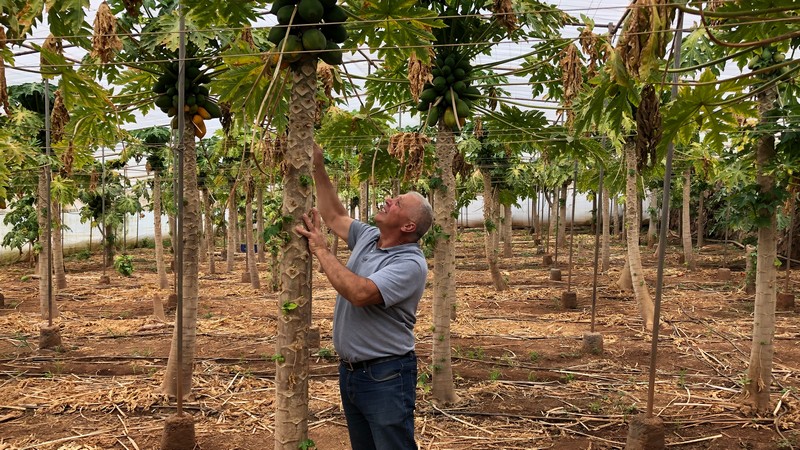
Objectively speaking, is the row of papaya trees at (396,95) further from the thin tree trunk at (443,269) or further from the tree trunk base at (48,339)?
the tree trunk base at (48,339)

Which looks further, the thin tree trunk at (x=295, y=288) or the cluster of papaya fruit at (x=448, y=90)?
the cluster of papaya fruit at (x=448, y=90)

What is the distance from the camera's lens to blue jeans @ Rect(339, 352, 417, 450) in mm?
3238

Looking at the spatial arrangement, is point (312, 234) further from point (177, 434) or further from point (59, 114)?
point (59, 114)

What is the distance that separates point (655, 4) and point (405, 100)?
Answer: 17.2 ft

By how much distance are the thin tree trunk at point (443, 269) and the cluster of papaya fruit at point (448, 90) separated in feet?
0.61

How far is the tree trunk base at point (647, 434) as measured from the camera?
496 centimetres

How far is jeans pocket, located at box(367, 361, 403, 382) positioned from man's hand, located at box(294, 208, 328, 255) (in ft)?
2.22

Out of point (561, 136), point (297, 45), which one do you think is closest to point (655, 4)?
point (297, 45)

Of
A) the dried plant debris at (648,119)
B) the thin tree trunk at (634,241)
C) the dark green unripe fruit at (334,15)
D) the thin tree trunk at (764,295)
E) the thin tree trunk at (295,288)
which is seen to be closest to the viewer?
the thin tree trunk at (295,288)

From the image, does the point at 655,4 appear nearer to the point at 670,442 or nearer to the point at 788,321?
the point at 670,442

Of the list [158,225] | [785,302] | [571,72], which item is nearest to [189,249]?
[571,72]

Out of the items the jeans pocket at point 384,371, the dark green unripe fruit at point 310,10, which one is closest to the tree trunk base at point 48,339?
the jeans pocket at point 384,371

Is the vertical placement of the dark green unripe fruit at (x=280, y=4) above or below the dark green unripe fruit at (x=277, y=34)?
above

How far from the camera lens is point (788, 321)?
1088 cm
